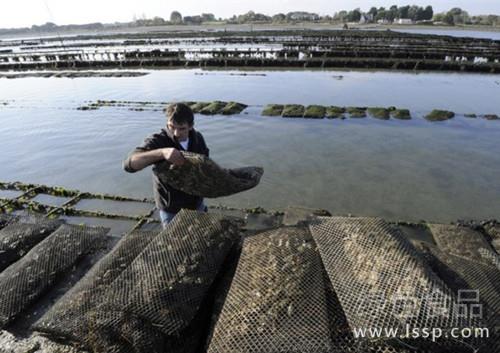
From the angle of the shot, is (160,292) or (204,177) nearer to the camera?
(160,292)

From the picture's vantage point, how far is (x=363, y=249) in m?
2.66

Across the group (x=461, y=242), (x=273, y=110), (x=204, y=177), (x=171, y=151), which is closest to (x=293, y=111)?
(x=273, y=110)

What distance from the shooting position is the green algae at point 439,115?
13.0 meters

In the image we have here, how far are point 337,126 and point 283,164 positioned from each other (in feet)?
14.6

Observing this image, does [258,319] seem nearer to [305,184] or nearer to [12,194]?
[305,184]

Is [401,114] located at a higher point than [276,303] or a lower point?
lower

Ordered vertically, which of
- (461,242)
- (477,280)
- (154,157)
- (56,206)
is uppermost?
(154,157)

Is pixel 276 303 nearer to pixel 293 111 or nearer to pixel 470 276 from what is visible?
pixel 470 276

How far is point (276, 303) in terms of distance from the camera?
2277mm

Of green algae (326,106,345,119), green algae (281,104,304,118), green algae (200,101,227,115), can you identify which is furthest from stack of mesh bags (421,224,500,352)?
green algae (200,101,227,115)

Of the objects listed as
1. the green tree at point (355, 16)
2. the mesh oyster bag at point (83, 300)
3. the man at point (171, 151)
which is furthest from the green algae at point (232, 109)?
the green tree at point (355, 16)

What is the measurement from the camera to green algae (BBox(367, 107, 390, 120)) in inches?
530

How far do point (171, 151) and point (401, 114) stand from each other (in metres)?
13.2

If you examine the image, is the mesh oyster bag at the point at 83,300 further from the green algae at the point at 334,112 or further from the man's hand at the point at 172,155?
the green algae at the point at 334,112
